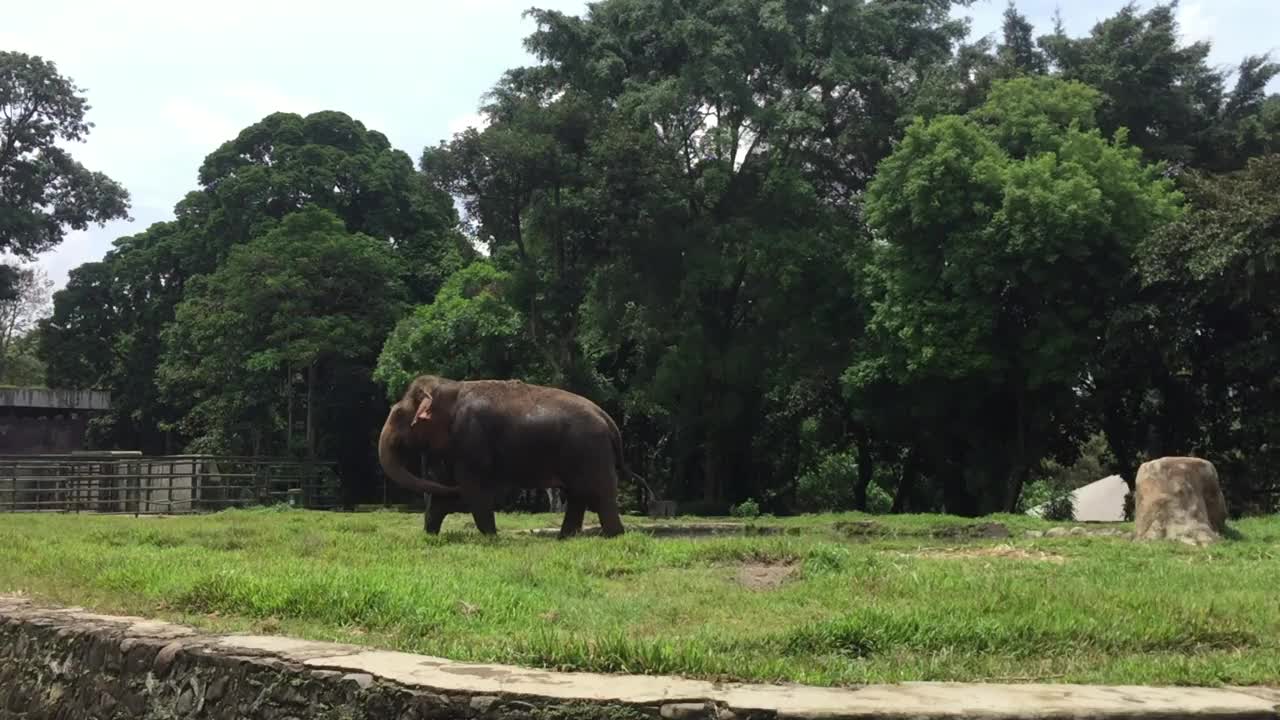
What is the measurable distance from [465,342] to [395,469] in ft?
58.5

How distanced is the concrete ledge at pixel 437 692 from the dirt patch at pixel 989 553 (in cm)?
580

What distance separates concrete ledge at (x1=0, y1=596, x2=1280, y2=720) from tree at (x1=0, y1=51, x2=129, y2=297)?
4388 centimetres

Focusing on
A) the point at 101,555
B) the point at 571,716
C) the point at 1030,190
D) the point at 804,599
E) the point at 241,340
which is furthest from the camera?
the point at 241,340

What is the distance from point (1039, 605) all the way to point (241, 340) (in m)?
32.5

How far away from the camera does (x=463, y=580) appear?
8008mm

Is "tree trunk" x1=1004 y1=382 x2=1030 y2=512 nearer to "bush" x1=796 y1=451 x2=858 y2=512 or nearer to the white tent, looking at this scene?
"bush" x1=796 y1=451 x2=858 y2=512

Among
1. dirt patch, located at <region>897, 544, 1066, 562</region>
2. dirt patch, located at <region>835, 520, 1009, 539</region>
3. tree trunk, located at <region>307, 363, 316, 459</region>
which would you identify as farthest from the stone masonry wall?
tree trunk, located at <region>307, 363, 316, 459</region>

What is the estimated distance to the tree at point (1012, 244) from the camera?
23656 mm

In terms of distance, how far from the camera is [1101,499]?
151 feet

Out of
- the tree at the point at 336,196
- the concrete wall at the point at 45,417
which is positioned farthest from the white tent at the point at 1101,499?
the concrete wall at the point at 45,417

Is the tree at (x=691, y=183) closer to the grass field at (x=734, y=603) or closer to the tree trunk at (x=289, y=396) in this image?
the tree trunk at (x=289, y=396)

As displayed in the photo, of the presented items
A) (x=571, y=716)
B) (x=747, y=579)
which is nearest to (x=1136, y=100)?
(x=747, y=579)

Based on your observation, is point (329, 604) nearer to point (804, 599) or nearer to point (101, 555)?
point (804, 599)

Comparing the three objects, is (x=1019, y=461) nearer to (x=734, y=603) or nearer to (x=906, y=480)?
(x=906, y=480)
